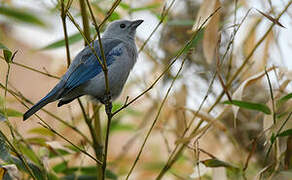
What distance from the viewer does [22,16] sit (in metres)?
2.48

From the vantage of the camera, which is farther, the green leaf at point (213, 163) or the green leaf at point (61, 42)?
the green leaf at point (61, 42)

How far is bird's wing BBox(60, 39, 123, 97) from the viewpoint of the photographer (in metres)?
1.55

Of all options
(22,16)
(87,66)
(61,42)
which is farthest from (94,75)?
(22,16)

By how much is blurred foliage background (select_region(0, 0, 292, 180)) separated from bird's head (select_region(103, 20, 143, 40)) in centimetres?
8

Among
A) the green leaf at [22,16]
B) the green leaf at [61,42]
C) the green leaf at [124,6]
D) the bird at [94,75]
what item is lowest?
the bird at [94,75]

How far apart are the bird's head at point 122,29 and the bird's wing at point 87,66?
11 centimetres

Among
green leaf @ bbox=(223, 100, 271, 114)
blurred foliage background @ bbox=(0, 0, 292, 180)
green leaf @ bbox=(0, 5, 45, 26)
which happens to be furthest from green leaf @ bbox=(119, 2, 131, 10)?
green leaf @ bbox=(0, 5, 45, 26)

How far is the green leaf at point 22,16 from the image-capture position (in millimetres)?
2363

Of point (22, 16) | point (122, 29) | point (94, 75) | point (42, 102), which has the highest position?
point (22, 16)

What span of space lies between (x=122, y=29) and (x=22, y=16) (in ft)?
2.50

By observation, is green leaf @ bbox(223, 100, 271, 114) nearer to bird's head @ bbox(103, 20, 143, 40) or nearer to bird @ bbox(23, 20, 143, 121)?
bird @ bbox(23, 20, 143, 121)

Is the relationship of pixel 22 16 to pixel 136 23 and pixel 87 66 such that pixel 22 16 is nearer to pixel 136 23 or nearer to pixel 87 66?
pixel 136 23

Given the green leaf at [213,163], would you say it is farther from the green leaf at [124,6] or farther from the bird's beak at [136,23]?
the bird's beak at [136,23]

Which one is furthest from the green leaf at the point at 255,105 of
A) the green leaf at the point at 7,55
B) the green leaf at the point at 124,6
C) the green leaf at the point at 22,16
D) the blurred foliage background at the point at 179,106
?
Result: the green leaf at the point at 22,16
